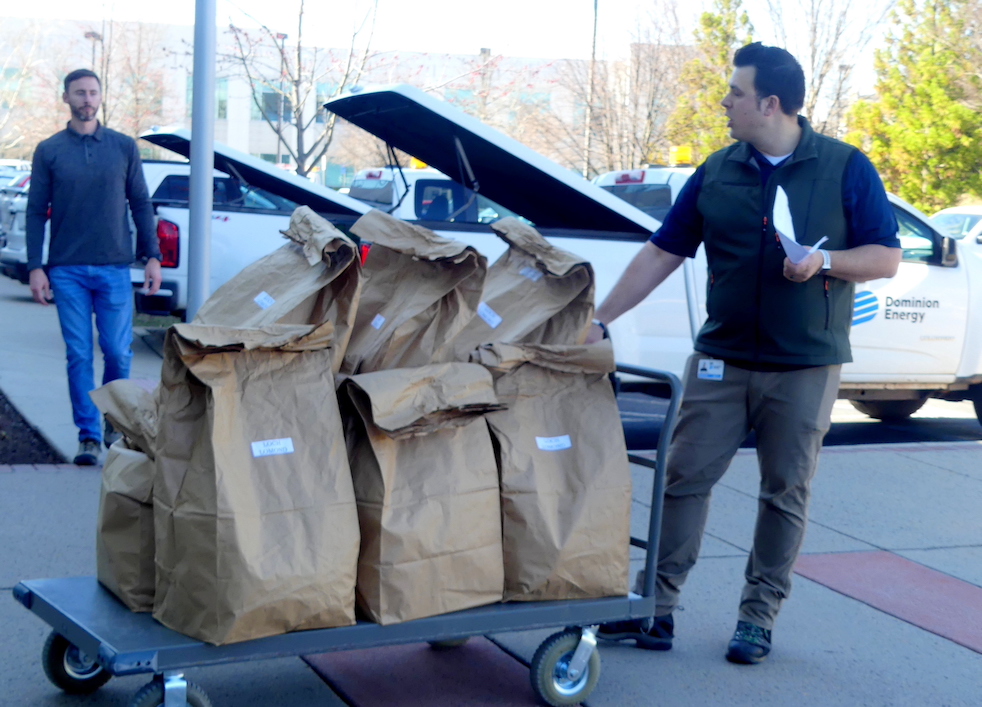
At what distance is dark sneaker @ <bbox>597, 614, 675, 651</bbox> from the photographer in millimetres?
3898

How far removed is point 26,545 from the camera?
4555 mm

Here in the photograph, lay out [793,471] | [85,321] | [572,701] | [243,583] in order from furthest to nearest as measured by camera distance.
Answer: [85,321] < [793,471] < [572,701] < [243,583]

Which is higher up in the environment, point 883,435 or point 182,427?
point 182,427

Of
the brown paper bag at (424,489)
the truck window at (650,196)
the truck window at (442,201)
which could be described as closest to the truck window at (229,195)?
the truck window at (442,201)

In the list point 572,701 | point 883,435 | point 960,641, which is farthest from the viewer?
point 883,435

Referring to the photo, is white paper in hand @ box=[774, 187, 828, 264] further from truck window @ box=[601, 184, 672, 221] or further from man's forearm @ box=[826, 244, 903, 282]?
truck window @ box=[601, 184, 672, 221]

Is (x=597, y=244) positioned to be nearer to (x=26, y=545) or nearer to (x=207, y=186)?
(x=207, y=186)

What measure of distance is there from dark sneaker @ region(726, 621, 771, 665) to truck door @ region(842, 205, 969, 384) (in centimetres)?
420

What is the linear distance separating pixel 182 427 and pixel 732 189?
78.5 inches

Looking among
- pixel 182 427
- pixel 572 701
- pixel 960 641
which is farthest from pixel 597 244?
pixel 182 427

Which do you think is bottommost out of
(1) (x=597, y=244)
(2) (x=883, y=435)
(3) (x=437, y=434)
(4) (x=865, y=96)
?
(2) (x=883, y=435)

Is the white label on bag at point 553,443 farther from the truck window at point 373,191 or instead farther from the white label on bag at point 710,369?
the truck window at point 373,191

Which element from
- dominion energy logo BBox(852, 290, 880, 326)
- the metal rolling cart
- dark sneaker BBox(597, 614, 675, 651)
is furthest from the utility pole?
the metal rolling cart

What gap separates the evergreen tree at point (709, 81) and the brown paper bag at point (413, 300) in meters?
17.3
